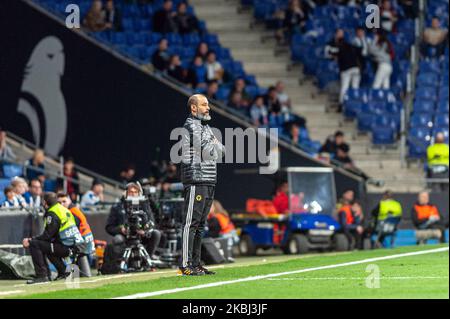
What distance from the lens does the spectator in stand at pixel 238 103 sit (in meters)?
29.5

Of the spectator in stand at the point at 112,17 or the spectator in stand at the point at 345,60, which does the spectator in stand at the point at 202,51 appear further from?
the spectator in stand at the point at 345,60

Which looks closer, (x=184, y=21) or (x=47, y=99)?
(x=47, y=99)

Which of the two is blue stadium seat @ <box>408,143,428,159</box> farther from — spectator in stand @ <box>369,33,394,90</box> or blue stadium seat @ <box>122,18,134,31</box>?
blue stadium seat @ <box>122,18,134,31</box>

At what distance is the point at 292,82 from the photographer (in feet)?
107

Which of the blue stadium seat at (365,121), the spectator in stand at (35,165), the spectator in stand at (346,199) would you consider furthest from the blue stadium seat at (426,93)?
the spectator in stand at (35,165)

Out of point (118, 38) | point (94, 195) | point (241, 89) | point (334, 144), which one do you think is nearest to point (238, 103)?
point (241, 89)

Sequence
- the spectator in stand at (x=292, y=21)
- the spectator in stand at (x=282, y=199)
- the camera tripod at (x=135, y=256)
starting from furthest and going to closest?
1. the spectator in stand at (x=292, y=21)
2. the spectator in stand at (x=282, y=199)
3. the camera tripod at (x=135, y=256)

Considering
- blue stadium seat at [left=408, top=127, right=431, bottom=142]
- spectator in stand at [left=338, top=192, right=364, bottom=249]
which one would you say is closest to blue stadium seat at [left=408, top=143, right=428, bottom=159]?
blue stadium seat at [left=408, top=127, right=431, bottom=142]

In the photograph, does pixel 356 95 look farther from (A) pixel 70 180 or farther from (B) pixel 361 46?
(A) pixel 70 180

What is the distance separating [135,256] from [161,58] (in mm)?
11334

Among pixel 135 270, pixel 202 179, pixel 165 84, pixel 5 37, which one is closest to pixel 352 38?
pixel 165 84

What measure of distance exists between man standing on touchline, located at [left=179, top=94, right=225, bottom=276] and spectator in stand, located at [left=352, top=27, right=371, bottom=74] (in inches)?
687

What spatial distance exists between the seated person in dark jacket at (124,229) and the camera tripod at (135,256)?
0.11 meters

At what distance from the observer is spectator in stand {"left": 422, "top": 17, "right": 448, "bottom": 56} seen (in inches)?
1273
